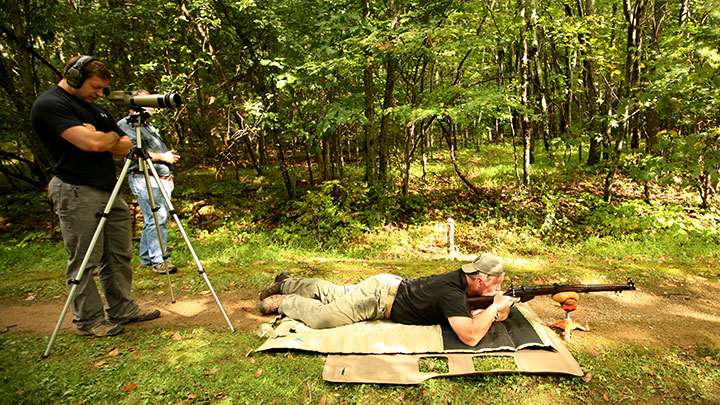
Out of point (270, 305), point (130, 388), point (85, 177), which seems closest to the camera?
point (130, 388)

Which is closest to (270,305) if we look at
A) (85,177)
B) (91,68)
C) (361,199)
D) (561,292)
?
(85,177)

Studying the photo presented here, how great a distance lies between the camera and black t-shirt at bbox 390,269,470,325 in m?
4.08

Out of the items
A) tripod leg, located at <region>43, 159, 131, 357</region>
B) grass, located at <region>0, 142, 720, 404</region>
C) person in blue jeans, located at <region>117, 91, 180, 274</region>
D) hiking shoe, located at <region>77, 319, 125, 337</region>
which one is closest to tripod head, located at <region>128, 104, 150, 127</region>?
tripod leg, located at <region>43, 159, 131, 357</region>

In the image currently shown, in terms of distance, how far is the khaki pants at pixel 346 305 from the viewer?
451 cm

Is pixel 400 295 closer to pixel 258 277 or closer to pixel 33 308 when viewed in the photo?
pixel 258 277

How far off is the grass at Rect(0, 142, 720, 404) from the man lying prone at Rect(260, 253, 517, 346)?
0.48 m

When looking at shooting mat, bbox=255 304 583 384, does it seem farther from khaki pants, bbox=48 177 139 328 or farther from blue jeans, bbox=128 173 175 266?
blue jeans, bbox=128 173 175 266

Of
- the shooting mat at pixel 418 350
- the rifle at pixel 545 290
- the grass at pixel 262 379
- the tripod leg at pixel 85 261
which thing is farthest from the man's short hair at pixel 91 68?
the rifle at pixel 545 290

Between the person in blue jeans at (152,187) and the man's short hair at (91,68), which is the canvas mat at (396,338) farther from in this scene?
the man's short hair at (91,68)

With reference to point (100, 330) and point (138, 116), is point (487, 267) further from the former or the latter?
point (100, 330)

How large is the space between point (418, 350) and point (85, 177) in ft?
12.5

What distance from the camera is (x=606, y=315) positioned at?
5074 millimetres

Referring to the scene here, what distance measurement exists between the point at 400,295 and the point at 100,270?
130 inches

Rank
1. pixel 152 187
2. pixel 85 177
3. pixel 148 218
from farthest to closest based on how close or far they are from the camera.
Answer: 1. pixel 148 218
2. pixel 152 187
3. pixel 85 177
